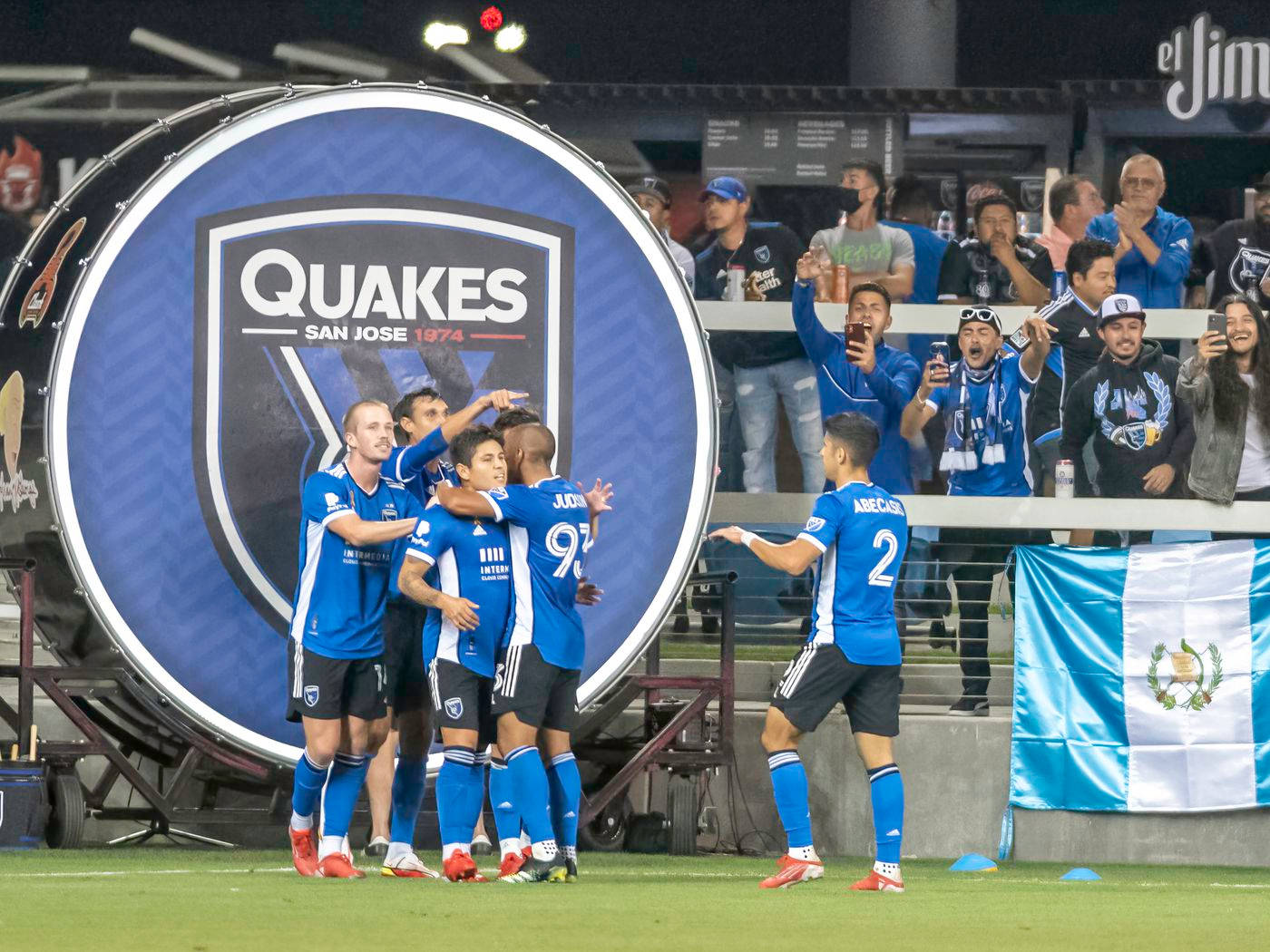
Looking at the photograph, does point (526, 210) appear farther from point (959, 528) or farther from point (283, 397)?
point (959, 528)

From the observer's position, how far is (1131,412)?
34.4ft

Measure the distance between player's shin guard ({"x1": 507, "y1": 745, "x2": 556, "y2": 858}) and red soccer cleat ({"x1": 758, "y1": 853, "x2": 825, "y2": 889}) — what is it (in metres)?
0.81

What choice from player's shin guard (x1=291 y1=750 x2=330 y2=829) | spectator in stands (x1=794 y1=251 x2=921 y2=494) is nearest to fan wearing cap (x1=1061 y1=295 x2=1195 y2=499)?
spectator in stands (x1=794 y1=251 x2=921 y2=494)

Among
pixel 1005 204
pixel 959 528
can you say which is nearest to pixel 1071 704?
pixel 959 528

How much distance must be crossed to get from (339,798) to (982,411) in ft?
14.0

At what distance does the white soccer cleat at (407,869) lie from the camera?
7.66 metres

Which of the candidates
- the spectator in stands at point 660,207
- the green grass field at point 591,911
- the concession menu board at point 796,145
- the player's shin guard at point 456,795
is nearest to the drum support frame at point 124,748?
the green grass field at point 591,911

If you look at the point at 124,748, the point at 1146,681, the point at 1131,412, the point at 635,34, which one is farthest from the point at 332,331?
the point at 635,34

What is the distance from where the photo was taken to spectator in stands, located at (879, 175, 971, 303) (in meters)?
11.0

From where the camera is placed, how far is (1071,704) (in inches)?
392

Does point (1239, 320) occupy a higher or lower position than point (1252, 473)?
higher

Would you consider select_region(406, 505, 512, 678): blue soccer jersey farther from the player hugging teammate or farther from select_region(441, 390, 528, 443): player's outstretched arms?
select_region(441, 390, 528, 443): player's outstretched arms

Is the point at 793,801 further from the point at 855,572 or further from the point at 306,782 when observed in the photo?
the point at 306,782

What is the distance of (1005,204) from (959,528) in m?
1.79
